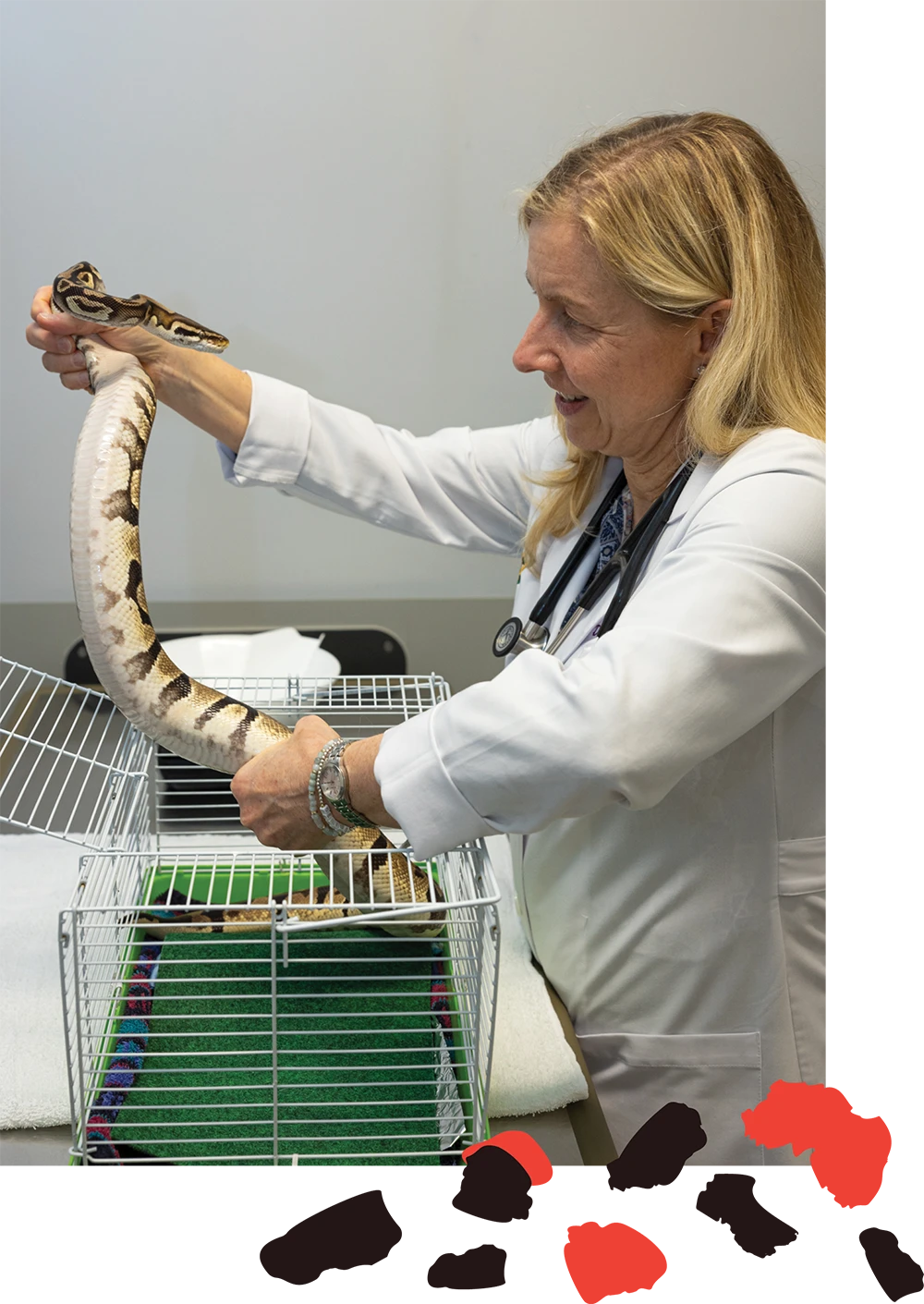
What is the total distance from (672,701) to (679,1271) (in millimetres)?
554

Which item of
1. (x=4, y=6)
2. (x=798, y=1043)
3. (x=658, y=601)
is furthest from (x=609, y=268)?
(x=4, y=6)

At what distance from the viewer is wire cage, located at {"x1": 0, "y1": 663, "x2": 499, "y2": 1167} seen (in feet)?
2.89

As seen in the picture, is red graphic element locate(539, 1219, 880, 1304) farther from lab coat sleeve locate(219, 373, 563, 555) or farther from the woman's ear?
lab coat sleeve locate(219, 373, 563, 555)

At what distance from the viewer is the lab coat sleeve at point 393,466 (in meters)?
1.57

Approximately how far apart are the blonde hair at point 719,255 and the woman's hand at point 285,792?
475mm

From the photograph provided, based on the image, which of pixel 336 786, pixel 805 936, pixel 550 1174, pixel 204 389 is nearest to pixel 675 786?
pixel 805 936

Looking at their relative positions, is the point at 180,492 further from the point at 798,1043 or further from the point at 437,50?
the point at 798,1043

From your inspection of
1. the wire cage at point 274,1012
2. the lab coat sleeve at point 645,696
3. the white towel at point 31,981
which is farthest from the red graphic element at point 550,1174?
the white towel at point 31,981

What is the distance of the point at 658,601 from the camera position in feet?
3.03

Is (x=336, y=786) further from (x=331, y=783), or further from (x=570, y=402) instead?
(x=570, y=402)

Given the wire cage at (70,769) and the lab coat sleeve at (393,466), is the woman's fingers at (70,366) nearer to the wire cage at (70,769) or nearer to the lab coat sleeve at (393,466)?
the lab coat sleeve at (393,466)

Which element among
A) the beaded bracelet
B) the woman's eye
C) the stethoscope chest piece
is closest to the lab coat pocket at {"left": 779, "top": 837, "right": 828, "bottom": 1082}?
the stethoscope chest piece

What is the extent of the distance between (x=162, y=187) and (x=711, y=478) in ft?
6.77

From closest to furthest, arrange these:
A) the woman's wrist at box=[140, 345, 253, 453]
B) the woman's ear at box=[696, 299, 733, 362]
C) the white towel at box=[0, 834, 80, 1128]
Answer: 1. the white towel at box=[0, 834, 80, 1128]
2. the woman's ear at box=[696, 299, 733, 362]
3. the woman's wrist at box=[140, 345, 253, 453]
